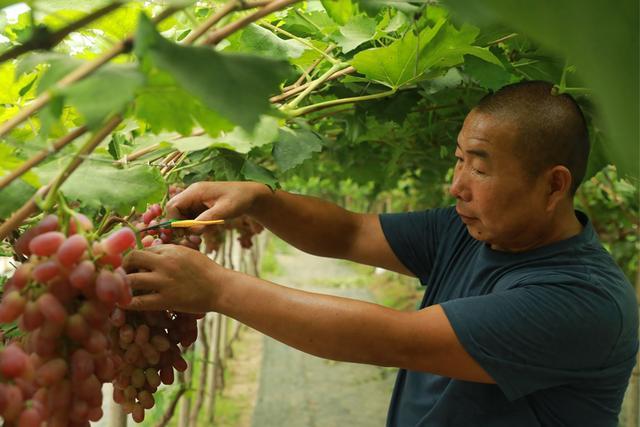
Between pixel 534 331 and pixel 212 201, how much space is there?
0.77 m

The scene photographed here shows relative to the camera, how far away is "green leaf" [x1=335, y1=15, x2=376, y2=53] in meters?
1.26

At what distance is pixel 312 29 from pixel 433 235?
0.90 metres

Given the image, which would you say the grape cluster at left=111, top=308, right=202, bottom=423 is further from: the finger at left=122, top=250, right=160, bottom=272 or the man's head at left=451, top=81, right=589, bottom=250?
the man's head at left=451, top=81, right=589, bottom=250

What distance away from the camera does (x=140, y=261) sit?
98 centimetres

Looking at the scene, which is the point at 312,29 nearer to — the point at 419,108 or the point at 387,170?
the point at 419,108

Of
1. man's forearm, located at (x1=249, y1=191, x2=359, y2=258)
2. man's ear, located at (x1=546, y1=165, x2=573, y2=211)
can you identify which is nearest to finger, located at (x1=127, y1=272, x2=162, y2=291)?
man's forearm, located at (x1=249, y1=191, x2=359, y2=258)

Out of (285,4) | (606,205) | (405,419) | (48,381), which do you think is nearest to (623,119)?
(285,4)

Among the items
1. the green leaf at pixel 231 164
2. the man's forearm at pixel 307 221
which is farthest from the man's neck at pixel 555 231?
the green leaf at pixel 231 164

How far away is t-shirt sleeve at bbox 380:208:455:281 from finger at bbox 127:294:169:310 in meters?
1.23

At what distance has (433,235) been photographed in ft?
6.85

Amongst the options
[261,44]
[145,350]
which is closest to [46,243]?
[145,350]

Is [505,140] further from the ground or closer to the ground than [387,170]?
further from the ground

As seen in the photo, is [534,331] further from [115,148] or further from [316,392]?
[316,392]

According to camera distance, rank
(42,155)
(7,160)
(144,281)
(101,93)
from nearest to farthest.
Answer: (101,93) < (42,155) < (7,160) < (144,281)
